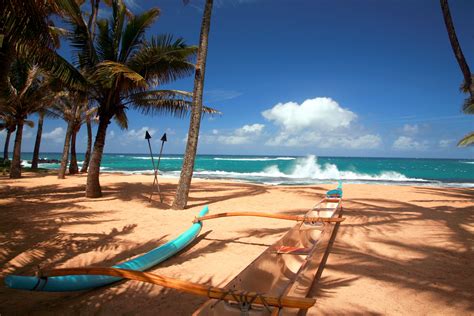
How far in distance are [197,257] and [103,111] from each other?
6487 millimetres

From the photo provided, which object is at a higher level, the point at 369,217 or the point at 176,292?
the point at 369,217

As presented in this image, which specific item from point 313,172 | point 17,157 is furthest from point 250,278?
point 313,172

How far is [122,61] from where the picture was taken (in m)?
8.55

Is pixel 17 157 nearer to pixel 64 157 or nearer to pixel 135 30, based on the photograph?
pixel 64 157

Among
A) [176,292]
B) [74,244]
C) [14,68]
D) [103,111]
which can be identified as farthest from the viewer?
[14,68]

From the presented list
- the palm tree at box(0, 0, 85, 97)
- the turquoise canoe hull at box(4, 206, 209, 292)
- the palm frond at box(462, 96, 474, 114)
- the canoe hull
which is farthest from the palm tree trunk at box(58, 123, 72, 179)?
the palm frond at box(462, 96, 474, 114)

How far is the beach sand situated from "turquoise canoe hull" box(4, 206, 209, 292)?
0.12 m

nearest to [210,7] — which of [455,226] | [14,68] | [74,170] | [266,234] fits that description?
[266,234]

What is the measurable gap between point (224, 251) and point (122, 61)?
7.16m

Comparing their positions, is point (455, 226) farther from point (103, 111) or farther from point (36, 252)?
point (103, 111)

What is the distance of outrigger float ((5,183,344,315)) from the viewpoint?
6.19ft

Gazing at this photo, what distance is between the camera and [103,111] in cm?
852

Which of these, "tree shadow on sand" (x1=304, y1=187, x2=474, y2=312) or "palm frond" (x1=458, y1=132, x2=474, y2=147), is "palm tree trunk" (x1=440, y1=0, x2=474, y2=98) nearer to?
"tree shadow on sand" (x1=304, y1=187, x2=474, y2=312)

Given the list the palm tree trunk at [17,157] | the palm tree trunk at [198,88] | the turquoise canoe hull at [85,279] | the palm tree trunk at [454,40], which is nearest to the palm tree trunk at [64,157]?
the palm tree trunk at [17,157]
